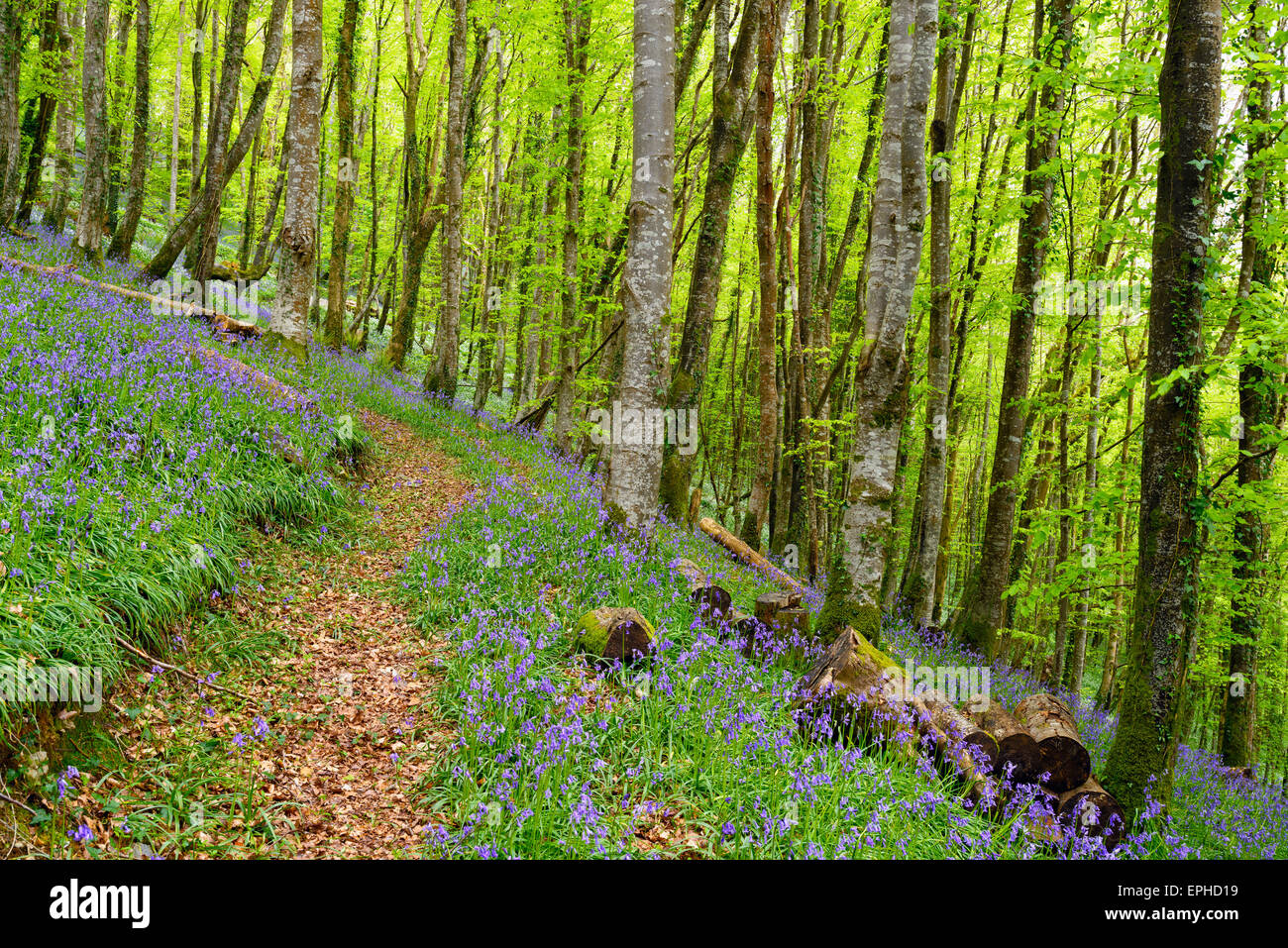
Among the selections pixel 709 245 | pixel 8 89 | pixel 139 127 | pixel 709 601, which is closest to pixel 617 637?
pixel 709 601

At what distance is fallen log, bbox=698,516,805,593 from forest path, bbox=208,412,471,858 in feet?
18.4

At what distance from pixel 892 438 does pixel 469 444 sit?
859 centimetres

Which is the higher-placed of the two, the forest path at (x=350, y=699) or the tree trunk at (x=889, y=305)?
the tree trunk at (x=889, y=305)

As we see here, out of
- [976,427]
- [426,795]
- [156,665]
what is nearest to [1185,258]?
[426,795]

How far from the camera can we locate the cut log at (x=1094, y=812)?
16.0 feet

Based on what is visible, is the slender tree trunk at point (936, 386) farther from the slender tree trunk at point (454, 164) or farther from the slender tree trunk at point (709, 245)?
the slender tree trunk at point (454, 164)

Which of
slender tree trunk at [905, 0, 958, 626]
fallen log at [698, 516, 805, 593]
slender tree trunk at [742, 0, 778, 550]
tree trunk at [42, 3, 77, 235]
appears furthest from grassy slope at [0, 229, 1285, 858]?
tree trunk at [42, 3, 77, 235]

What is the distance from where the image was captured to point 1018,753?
209 inches

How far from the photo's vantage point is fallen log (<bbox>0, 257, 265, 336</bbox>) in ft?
31.7

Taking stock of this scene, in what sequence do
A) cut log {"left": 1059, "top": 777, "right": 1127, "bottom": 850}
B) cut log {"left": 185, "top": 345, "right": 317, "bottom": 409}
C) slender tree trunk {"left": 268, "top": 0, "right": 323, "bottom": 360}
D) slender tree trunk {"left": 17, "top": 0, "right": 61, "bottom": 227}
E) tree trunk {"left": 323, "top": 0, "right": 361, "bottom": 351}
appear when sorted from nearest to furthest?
cut log {"left": 1059, "top": 777, "right": 1127, "bottom": 850}
cut log {"left": 185, "top": 345, "right": 317, "bottom": 409}
slender tree trunk {"left": 268, "top": 0, "right": 323, "bottom": 360}
tree trunk {"left": 323, "top": 0, "right": 361, "bottom": 351}
slender tree trunk {"left": 17, "top": 0, "right": 61, "bottom": 227}

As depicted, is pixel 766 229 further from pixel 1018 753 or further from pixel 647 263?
pixel 1018 753

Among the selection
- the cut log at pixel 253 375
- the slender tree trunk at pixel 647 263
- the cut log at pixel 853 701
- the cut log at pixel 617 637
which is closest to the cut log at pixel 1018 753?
the cut log at pixel 853 701

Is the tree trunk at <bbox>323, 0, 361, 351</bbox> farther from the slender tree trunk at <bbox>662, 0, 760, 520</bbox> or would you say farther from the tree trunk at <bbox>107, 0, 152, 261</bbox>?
the slender tree trunk at <bbox>662, 0, 760, 520</bbox>

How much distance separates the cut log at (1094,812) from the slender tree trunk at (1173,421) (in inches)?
5.8
